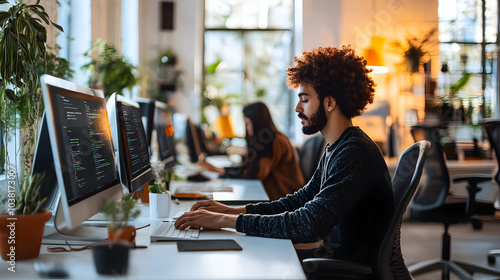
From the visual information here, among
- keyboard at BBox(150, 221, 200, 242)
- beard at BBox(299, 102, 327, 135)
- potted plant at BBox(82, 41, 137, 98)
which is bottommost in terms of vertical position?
keyboard at BBox(150, 221, 200, 242)

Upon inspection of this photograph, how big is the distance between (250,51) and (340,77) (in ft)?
19.2

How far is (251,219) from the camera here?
1585mm

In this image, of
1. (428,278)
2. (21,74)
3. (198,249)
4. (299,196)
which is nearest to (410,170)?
(299,196)

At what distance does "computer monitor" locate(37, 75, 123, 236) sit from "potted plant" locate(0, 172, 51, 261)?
74 millimetres

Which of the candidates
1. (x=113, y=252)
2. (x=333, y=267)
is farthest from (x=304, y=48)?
(x=113, y=252)

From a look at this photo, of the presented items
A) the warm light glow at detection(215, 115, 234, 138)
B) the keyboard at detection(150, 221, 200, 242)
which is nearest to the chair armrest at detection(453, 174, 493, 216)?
the keyboard at detection(150, 221, 200, 242)

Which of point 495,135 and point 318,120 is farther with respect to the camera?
point 495,135

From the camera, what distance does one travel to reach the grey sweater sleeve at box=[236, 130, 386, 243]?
1.52 metres

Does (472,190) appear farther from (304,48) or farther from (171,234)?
(304,48)

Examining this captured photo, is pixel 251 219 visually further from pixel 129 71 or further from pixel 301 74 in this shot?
pixel 129 71

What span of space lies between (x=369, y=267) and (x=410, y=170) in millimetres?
364

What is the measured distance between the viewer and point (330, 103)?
1.76 m

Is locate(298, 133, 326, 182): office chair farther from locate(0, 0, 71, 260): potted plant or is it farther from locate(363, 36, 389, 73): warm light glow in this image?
locate(363, 36, 389, 73): warm light glow

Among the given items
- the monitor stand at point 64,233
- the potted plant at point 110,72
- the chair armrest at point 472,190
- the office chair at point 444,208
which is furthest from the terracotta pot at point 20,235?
the chair armrest at point 472,190
